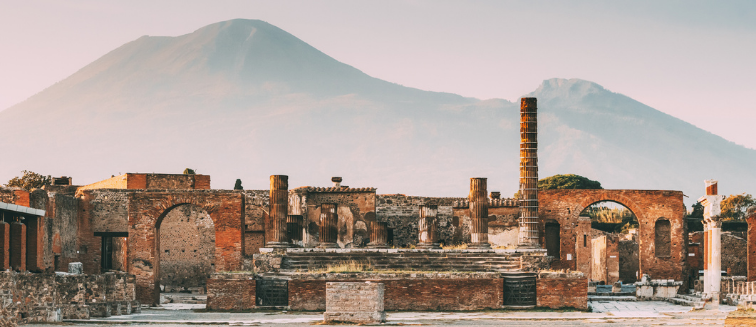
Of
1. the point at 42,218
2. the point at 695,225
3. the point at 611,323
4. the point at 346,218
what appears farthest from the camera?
the point at 695,225

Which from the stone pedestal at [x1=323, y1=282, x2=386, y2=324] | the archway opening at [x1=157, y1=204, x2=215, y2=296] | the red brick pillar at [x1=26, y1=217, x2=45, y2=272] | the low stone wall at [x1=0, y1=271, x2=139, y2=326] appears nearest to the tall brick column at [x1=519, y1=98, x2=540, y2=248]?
the archway opening at [x1=157, y1=204, x2=215, y2=296]

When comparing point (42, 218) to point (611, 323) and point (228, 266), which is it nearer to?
point (228, 266)

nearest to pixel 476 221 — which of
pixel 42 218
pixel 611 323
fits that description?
pixel 611 323

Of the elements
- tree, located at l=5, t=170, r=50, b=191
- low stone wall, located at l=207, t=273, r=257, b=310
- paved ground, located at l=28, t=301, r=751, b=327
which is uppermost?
tree, located at l=5, t=170, r=50, b=191

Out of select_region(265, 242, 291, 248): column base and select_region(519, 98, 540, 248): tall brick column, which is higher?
select_region(519, 98, 540, 248): tall brick column

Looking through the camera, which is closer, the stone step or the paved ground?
the paved ground

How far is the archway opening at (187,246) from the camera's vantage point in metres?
47.9

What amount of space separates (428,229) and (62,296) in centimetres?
1570

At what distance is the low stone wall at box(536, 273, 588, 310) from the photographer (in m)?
33.5

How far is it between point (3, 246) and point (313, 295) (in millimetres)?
9668

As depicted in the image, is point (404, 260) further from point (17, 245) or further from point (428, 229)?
point (17, 245)

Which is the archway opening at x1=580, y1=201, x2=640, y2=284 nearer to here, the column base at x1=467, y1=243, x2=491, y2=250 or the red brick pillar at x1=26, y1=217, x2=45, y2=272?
the column base at x1=467, y1=243, x2=491, y2=250

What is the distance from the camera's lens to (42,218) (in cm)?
3612

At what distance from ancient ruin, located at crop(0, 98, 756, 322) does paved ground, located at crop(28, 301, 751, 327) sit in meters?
1.12
